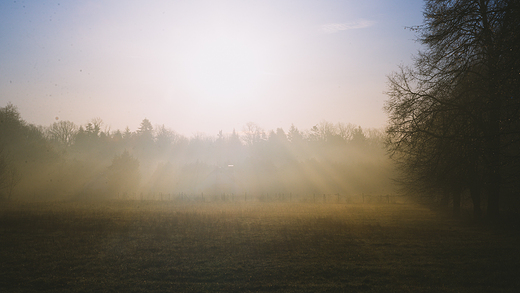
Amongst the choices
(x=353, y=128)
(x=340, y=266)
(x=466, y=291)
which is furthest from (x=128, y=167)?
(x=353, y=128)

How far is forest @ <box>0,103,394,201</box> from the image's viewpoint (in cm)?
4569

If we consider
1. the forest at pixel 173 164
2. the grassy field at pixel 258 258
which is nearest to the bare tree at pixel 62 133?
the forest at pixel 173 164

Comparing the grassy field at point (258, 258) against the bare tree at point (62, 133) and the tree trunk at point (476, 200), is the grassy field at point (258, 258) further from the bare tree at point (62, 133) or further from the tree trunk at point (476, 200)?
the bare tree at point (62, 133)

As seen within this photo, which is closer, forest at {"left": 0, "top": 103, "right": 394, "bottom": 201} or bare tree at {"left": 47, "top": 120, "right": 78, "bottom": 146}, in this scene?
forest at {"left": 0, "top": 103, "right": 394, "bottom": 201}

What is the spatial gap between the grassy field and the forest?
2402cm

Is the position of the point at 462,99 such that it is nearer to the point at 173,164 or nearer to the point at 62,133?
the point at 173,164

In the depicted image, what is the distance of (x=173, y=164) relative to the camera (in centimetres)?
6147

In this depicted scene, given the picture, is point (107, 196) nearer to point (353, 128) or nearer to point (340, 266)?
point (340, 266)

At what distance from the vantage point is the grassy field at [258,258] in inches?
304

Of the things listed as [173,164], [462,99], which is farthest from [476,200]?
[173,164]

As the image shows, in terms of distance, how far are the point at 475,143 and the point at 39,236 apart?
1953cm

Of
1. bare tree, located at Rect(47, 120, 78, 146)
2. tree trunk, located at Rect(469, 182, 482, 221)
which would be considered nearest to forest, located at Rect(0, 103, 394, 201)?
bare tree, located at Rect(47, 120, 78, 146)

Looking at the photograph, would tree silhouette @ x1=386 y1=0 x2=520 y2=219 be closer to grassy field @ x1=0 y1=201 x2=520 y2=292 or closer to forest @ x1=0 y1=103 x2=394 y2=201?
grassy field @ x1=0 y1=201 x2=520 y2=292

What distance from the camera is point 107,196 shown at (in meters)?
45.6
